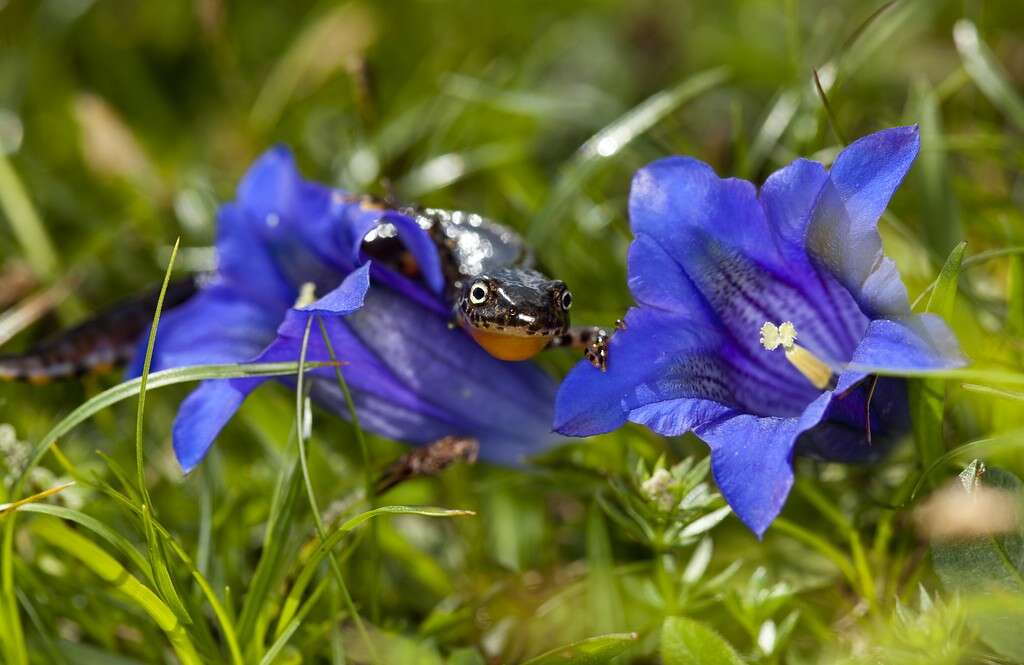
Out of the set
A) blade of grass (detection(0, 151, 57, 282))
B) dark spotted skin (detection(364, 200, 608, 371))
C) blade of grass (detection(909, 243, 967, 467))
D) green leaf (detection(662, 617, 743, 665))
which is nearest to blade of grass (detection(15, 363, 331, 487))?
dark spotted skin (detection(364, 200, 608, 371))

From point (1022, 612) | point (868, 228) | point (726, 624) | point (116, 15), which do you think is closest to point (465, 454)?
point (726, 624)

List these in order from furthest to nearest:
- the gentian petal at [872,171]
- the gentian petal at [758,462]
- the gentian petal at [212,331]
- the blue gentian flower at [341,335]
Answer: the gentian petal at [212,331] < the blue gentian flower at [341,335] < the gentian petal at [872,171] < the gentian petal at [758,462]


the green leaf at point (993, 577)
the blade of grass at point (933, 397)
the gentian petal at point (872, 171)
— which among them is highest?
the gentian petal at point (872, 171)

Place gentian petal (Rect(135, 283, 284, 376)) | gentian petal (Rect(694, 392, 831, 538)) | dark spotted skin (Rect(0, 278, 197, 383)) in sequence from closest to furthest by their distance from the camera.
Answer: gentian petal (Rect(694, 392, 831, 538)) → gentian petal (Rect(135, 283, 284, 376)) → dark spotted skin (Rect(0, 278, 197, 383))

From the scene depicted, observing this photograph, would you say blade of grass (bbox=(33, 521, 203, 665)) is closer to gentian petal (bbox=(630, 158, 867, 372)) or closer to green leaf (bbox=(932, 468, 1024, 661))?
gentian petal (bbox=(630, 158, 867, 372))

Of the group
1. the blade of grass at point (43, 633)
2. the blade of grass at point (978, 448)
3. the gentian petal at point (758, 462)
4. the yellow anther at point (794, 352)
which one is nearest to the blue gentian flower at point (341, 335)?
the blade of grass at point (43, 633)

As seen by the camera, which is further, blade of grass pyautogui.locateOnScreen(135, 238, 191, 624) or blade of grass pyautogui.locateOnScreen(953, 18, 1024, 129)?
blade of grass pyautogui.locateOnScreen(953, 18, 1024, 129)

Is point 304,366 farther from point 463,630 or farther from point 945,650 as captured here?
point 945,650

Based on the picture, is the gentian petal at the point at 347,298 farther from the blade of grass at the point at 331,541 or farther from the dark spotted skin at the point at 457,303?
the blade of grass at the point at 331,541
